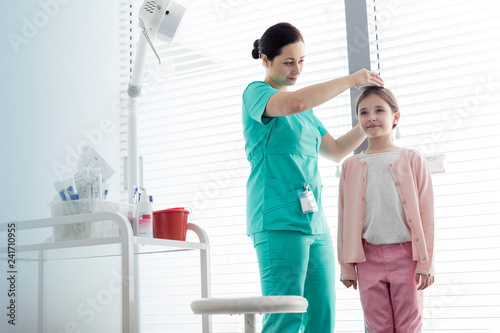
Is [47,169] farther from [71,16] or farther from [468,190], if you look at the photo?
[468,190]

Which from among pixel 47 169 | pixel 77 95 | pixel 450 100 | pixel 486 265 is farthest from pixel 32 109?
pixel 486 265

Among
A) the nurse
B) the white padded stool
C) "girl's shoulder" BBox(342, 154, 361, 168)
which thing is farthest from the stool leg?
"girl's shoulder" BBox(342, 154, 361, 168)

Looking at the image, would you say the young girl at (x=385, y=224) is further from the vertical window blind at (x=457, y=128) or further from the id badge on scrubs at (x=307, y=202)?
the vertical window blind at (x=457, y=128)

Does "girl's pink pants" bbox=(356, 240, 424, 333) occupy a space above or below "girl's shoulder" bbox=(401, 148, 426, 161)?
below

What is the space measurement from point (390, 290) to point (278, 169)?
547 millimetres

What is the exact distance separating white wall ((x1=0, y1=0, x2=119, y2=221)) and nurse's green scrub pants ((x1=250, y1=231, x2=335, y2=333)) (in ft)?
3.09

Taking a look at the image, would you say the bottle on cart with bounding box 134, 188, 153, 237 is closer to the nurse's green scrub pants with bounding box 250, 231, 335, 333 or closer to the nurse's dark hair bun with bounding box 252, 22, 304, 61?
the nurse's green scrub pants with bounding box 250, 231, 335, 333

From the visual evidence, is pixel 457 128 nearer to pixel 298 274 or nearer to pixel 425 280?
pixel 425 280

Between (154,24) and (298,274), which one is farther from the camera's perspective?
(154,24)

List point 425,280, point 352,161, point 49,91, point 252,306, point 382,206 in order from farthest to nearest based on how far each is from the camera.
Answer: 1. point 49,91
2. point 352,161
3. point 382,206
4. point 425,280
5. point 252,306

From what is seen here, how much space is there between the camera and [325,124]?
229 cm

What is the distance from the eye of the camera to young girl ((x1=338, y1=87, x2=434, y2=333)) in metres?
1.71

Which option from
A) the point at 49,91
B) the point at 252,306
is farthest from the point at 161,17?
the point at 252,306

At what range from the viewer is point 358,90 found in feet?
7.11
